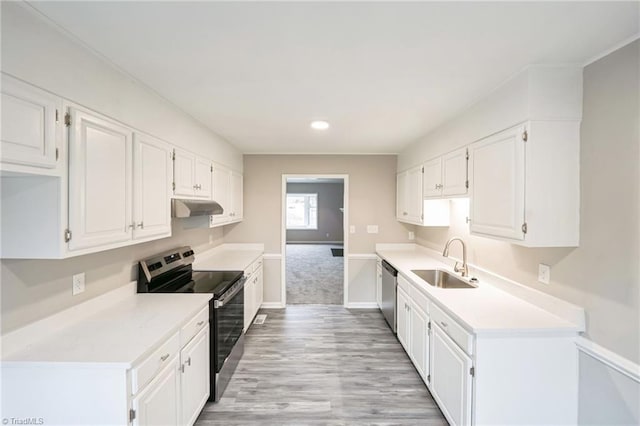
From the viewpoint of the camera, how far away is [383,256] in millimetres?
3977

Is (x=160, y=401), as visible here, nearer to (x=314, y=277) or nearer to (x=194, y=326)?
(x=194, y=326)

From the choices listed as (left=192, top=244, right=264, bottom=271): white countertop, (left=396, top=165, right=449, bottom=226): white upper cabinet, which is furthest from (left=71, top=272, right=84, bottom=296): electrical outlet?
(left=396, top=165, right=449, bottom=226): white upper cabinet

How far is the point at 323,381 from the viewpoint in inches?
105

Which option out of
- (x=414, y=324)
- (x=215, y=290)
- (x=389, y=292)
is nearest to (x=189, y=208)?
(x=215, y=290)

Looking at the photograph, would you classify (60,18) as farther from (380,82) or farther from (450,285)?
(450,285)

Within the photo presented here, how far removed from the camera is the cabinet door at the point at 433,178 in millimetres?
2974

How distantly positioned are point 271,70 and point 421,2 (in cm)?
92

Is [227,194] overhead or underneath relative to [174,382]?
overhead

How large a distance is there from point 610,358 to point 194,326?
2.46 metres

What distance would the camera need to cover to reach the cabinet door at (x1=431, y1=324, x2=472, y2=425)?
1788 millimetres

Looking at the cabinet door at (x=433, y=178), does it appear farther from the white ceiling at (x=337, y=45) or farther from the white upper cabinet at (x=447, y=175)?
the white ceiling at (x=337, y=45)

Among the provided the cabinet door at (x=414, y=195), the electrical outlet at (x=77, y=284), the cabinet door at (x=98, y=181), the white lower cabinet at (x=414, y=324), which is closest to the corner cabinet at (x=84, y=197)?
the cabinet door at (x=98, y=181)
